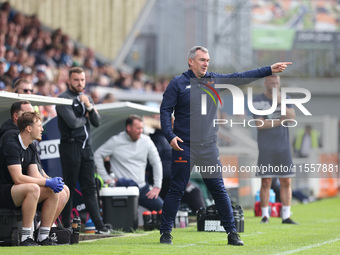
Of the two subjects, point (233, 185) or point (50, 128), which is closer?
point (50, 128)

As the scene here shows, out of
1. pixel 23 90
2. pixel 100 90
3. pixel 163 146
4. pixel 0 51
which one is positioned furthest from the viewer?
pixel 100 90

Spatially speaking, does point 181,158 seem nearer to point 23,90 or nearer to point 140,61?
point 23,90

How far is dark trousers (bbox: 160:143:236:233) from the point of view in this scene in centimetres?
892

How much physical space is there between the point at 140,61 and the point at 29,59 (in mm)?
23211

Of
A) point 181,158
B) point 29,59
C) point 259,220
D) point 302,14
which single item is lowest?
point 259,220

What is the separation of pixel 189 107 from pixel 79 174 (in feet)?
7.43

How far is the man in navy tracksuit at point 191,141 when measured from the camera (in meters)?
8.92

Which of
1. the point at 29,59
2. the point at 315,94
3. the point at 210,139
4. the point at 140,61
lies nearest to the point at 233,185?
the point at 29,59

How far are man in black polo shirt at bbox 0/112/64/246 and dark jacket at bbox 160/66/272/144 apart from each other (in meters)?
1.41

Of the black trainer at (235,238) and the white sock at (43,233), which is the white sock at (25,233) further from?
the black trainer at (235,238)

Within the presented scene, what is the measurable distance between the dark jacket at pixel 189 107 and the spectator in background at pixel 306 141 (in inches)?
551

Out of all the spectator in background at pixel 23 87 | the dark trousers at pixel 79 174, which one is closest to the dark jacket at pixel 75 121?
the dark trousers at pixel 79 174

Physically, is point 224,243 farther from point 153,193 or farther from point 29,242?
point 153,193

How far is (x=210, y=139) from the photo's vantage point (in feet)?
29.8
